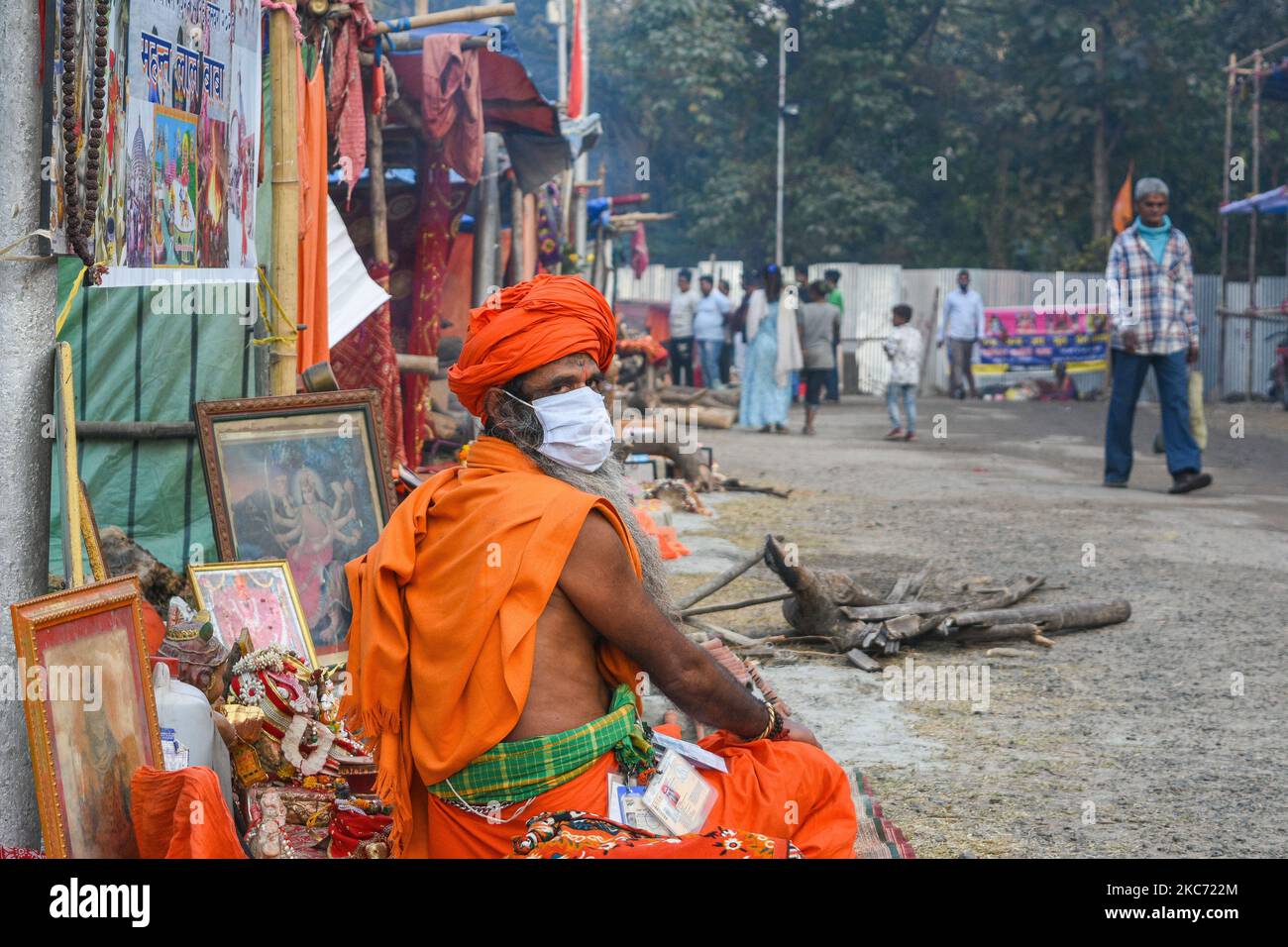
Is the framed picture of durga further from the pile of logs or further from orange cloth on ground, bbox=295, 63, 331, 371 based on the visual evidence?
the pile of logs

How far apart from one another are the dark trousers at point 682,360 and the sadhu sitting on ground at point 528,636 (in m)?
20.9

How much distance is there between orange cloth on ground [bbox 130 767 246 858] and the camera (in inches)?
120

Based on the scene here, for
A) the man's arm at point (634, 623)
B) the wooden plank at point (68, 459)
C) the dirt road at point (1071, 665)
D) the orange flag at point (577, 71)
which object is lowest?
the dirt road at point (1071, 665)

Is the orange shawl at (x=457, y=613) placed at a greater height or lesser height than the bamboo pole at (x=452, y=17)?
lesser

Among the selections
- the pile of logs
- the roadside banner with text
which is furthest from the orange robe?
the roadside banner with text

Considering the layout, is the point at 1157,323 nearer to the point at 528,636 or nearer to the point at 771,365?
the point at 771,365

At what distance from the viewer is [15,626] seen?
2955 mm

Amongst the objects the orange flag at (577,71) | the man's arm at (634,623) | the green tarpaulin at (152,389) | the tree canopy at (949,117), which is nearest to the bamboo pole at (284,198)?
the green tarpaulin at (152,389)

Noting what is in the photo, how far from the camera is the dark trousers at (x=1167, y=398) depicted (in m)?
10.8

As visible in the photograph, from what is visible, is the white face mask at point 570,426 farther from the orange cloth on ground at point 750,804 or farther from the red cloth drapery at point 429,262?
the red cloth drapery at point 429,262

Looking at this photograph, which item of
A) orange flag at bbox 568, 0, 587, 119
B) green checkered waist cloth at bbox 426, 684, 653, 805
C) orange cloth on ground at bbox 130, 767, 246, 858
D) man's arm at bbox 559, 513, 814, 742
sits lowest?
orange cloth on ground at bbox 130, 767, 246, 858

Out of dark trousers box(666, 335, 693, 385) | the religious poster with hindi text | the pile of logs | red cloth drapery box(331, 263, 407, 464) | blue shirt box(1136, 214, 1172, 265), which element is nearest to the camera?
the religious poster with hindi text

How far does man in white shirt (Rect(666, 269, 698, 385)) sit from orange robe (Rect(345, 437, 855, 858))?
20526 mm

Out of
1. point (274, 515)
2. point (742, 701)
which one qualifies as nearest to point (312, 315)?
point (274, 515)
